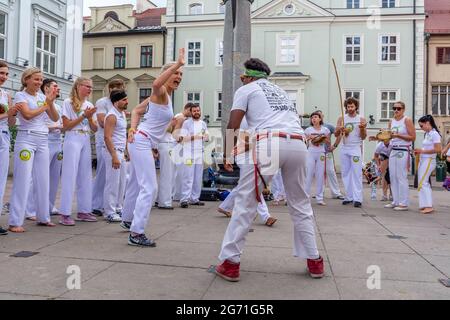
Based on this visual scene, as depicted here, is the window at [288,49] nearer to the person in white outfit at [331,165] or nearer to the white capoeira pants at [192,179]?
the person in white outfit at [331,165]

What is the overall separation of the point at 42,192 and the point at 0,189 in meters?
0.54

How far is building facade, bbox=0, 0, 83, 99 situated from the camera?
21312 millimetres

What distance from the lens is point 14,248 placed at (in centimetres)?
463

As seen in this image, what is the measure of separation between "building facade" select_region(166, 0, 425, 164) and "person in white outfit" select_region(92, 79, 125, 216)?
28.9 metres

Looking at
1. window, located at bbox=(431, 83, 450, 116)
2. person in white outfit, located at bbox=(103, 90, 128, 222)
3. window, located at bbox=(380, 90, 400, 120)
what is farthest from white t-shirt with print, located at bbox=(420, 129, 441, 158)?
window, located at bbox=(431, 83, 450, 116)

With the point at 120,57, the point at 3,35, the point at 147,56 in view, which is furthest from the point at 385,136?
the point at 120,57

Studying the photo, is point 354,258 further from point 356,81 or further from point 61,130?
point 356,81

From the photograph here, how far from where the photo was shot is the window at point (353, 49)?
115 feet

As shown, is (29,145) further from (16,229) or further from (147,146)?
(147,146)


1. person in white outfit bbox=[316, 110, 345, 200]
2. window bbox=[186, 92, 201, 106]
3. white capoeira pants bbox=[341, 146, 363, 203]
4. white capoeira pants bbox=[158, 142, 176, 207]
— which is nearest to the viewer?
white capoeira pants bbox=[158, 142, 176, 207]

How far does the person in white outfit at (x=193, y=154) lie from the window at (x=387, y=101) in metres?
28.4

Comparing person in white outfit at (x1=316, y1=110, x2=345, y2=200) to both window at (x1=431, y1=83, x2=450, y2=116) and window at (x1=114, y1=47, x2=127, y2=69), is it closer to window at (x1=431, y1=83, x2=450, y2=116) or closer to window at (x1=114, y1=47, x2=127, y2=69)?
window at (x1=431, y1=83, x2=450, y2=116)

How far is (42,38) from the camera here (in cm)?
2381
